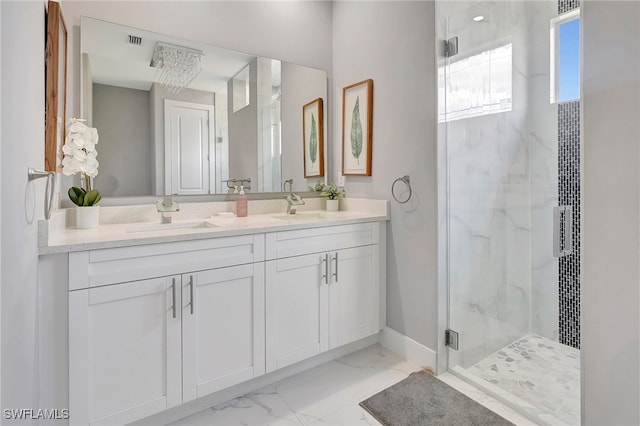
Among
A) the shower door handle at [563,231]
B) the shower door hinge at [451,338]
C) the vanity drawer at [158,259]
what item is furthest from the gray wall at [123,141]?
the shower door handle at [563,231]

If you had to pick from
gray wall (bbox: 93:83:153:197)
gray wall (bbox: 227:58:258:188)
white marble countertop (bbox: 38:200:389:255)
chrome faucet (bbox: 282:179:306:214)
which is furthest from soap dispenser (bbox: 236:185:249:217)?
gray wall (bbox: 93:83:153:197)

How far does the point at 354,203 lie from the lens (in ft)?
8.46

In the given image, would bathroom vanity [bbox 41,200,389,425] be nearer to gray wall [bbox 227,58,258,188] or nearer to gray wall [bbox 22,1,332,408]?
gray wall [bbox 22,1,332,408]

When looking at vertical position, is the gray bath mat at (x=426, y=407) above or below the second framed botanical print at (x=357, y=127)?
below

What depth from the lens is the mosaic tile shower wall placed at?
159cm

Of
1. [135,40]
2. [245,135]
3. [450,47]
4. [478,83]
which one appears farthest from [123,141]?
[478,83]

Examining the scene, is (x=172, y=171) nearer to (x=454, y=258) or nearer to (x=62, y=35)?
(x=62, y=35)

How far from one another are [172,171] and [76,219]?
58cm

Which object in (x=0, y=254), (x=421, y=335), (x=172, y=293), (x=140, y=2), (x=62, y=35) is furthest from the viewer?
(x=421, y=335)

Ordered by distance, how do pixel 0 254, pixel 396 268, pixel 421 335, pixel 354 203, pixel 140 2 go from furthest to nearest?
pixel 354 203, pixel 396 268, pixel 421 335, pixel 140 2, pixel 0 254

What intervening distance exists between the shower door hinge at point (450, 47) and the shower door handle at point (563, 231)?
3.49 feet

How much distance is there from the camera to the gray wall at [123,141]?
6.11 ft

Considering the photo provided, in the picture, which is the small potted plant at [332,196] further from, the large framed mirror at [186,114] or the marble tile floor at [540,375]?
the marble tile floor at [540,375]

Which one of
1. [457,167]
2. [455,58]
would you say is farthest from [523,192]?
[455,58]
